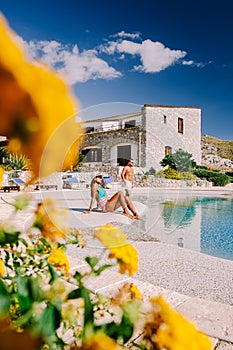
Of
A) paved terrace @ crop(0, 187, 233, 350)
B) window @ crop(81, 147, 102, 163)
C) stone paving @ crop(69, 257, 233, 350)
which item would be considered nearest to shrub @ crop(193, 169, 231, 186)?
paved terrace @ crop(0, 187, 233, 350)

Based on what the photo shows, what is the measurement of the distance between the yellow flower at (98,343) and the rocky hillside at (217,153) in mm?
26821

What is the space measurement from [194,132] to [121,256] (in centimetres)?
1965

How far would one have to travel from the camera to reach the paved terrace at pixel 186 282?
1373mm

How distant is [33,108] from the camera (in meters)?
0.17

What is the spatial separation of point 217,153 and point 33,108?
33459mm

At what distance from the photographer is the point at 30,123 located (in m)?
0.18

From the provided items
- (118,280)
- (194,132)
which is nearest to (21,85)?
(118,280)

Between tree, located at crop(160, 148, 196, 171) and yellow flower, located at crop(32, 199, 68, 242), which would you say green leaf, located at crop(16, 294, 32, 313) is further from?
tree, located at crop(160, 148, 196, 171)

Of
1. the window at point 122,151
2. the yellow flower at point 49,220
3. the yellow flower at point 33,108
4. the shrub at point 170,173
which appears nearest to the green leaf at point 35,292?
the yellow flower at point 49,220

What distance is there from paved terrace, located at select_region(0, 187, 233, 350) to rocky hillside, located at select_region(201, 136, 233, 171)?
2419cm

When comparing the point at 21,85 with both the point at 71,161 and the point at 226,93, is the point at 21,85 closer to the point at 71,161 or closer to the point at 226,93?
the point at 71,161

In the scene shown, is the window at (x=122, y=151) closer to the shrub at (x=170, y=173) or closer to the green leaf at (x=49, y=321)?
the green leaf at (x=49, y=321)

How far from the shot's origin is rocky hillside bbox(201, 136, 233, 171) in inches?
1112

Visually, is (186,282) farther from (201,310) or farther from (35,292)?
(35,292)
